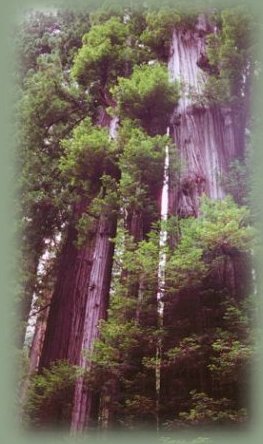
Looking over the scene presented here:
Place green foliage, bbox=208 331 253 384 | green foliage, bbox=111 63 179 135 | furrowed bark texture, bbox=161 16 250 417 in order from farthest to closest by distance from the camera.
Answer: green foliage, bbox=111 63 179 135 < furrowed bark texture, bbox=161 16 250 417 < green foliage, bbox=208 331 253 384

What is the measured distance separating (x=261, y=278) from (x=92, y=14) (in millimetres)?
4974

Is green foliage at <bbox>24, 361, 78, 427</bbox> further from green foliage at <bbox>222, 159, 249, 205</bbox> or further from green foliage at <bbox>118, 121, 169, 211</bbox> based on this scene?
green foliage at <bbox>222, 159, 249, 205</bbox>

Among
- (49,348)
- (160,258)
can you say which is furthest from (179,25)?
(49,348)

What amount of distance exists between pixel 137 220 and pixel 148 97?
1.44m

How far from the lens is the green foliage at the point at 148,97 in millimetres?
5996

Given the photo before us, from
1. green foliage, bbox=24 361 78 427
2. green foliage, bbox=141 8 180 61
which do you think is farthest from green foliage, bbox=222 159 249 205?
green foliage, bbox=24 361 78 427

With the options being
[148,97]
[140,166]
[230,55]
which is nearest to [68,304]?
[140,166]

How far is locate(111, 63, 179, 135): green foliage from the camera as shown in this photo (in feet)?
19.7

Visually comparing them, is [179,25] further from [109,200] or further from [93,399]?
[93,399]

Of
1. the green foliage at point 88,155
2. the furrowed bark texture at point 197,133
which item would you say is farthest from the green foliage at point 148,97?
the green foliage at point 88,155

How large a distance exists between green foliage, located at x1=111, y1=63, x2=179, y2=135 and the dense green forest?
0.05ft

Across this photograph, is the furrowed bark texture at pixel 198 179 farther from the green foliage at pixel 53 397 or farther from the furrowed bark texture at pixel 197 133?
the green foliage at pixel 53 397

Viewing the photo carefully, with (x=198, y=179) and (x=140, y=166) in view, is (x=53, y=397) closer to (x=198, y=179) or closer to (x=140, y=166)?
(x=140, y=166)

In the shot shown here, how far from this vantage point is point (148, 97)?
19.8 ft
